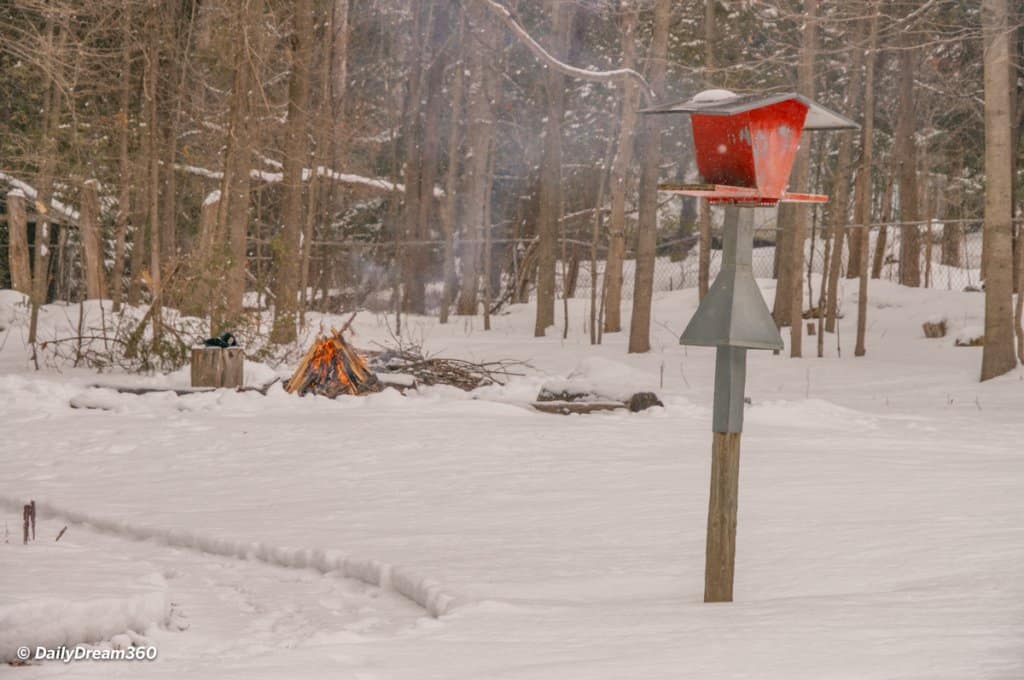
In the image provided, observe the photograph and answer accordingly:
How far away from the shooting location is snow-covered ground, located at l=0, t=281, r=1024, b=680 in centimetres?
391

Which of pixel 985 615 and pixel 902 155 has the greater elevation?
pixel 902 155

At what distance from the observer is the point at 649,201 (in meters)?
20.0

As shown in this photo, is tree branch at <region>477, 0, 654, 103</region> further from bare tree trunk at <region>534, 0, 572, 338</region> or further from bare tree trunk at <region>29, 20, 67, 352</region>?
bare tree trunk at <region>534, 0, 572, 338</region>

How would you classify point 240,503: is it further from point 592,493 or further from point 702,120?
point 702,120

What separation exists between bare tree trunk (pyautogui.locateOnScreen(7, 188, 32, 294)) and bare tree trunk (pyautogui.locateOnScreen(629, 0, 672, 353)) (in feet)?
42.0

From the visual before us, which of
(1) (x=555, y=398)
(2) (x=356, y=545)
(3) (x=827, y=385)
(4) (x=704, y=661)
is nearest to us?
(4) (x=704, y=661)

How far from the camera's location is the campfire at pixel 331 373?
12.9 metres

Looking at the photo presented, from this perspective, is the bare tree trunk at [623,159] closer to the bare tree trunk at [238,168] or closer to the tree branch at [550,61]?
the tree branch at [550,61]

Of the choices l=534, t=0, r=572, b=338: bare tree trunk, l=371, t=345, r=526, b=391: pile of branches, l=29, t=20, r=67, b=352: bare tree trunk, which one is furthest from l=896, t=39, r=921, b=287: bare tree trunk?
l=29, t=20, r=67, b=352: bare tree trunk

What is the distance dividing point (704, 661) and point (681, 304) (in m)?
24.1

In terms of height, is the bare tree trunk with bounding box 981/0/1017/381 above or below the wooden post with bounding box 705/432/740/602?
above

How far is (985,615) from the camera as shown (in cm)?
392

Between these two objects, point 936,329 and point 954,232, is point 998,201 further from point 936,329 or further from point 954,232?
point 954,232

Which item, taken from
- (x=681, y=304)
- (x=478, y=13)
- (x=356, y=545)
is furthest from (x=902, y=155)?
(x=356, y=545)
